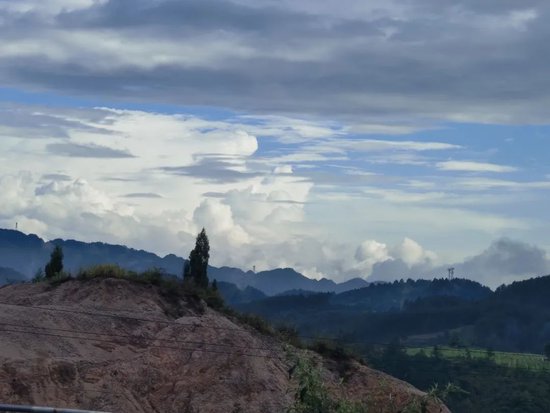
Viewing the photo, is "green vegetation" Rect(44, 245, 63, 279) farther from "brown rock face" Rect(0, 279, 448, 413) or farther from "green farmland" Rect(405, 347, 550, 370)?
"green farmland" Rect(405, 347, 550, 370)

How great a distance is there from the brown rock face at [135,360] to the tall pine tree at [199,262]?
7272 mm

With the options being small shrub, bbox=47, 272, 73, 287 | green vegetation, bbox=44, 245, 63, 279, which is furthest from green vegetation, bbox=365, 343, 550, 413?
small shrub, bbox=47, 272, 73, 287

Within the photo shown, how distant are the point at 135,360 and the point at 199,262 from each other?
66.7 ft

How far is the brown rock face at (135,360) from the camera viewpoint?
48.5m

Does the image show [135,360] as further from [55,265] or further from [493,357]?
[493,357]

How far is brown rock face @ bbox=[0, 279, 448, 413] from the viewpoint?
4850 cm

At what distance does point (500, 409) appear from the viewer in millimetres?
100188

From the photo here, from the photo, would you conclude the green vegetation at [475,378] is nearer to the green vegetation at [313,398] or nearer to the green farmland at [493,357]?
the green farmland at [493,357]

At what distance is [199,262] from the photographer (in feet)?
242

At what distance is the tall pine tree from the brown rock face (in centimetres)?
727

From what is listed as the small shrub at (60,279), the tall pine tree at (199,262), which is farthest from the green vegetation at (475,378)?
the small shrub at (60,279)

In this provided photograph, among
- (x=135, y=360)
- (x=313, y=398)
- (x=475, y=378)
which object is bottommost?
(x=475, y=378)

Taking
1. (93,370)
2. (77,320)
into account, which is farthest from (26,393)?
(77,320)

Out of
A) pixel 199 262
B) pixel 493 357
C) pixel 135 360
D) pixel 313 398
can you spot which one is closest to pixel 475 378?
pixel 493 357
